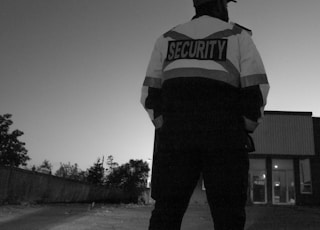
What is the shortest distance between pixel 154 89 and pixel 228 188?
89cm

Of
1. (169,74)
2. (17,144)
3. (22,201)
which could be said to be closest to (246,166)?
(169,74)

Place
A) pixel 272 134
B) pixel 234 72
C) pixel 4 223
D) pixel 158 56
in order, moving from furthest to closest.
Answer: pixel 272 134
pixel 4 223
pixel 158 56
pixel 234 72

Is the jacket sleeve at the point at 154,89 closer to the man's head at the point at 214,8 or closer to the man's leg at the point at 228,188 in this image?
the man's head at the point at 214,8

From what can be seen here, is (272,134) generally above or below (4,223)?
above

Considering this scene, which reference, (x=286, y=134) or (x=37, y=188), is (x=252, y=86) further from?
(x=286, y=134)

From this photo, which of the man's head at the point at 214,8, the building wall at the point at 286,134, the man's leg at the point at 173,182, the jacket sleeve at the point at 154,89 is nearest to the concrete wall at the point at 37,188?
the jacket sleeve at the point at 154,89

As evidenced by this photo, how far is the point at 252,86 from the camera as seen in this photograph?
2.38 meters

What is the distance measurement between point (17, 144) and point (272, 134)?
49.3 metres

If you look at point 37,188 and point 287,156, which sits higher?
point 287,156

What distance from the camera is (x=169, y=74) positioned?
2553 millimetres

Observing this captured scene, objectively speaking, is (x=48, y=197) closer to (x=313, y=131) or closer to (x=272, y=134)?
(x=272, y=134)

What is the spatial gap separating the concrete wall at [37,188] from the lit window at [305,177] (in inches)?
733

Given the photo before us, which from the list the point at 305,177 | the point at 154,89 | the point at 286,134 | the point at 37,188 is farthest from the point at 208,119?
the point at 305,177

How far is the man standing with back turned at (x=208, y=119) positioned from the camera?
7.42 feet
